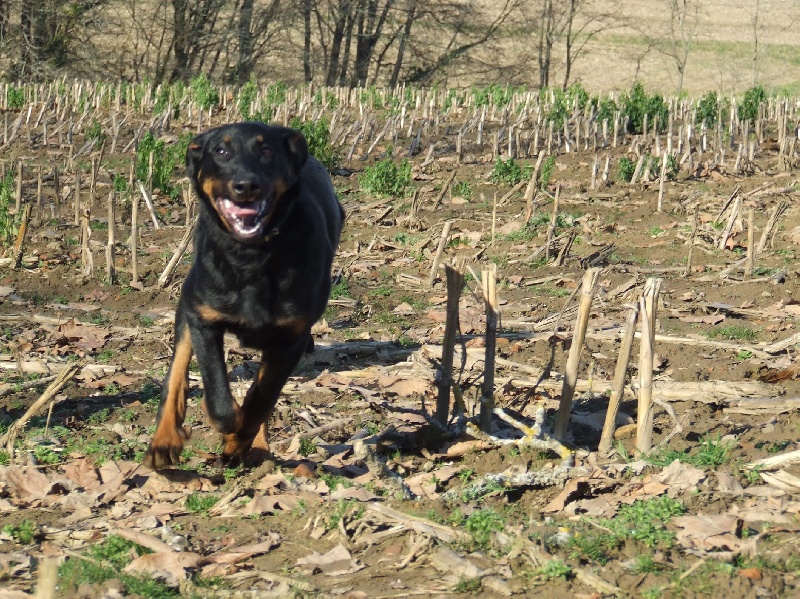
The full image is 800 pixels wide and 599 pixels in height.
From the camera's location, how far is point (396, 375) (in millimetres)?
6789

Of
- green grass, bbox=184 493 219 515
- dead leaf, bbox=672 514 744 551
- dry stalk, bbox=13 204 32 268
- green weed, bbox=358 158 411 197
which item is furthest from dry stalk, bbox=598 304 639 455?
green weed, bbox=358 158 411 197

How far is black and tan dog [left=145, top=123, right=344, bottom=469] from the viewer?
5102 mm

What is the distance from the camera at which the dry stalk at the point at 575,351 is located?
521 cm

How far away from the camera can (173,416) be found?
203 inches

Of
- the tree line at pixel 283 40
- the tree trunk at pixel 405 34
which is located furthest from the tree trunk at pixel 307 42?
the tree trunk at pixel 405 34

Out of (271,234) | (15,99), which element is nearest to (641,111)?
(15,99)

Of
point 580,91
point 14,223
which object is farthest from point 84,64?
point 14,223

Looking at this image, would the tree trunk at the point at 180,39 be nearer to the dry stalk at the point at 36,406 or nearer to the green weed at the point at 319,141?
the green weed at the point at 319,141

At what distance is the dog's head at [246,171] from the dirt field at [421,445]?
1.23 metres

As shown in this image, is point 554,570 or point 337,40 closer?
point 554,570

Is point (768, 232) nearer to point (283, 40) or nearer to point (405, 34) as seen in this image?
point (283, 40)

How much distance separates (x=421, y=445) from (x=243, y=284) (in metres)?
1.28

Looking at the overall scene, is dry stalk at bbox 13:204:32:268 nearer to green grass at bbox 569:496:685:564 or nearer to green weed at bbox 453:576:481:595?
green grass at bbox 569:496:685:564

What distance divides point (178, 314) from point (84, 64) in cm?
3864
